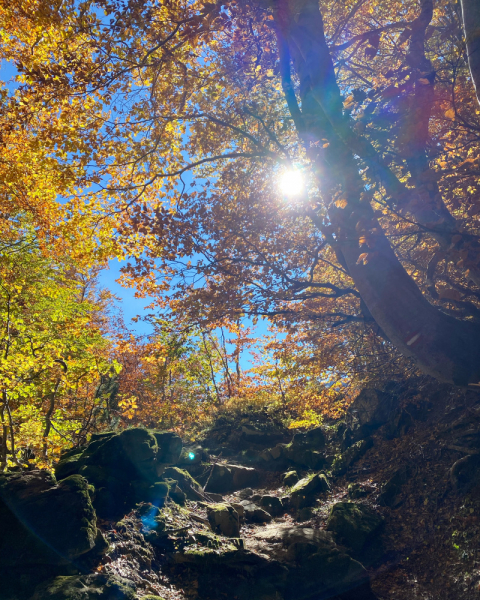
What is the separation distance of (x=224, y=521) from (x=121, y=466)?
8.44ft

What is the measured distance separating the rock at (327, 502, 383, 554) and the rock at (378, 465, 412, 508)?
0.51 m

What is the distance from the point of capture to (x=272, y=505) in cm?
920

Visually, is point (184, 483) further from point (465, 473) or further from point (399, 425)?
point (465, 473)

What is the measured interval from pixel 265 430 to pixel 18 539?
13.1 metres

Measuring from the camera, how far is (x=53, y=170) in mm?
8031

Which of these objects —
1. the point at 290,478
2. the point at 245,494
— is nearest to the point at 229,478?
the point at 245,494

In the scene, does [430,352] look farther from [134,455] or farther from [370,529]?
[134,455]

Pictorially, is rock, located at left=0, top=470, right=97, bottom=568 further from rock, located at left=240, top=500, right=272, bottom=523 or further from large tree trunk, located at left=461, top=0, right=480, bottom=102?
large tree trunk, located at left=461, top=0, right=480, bottom=102

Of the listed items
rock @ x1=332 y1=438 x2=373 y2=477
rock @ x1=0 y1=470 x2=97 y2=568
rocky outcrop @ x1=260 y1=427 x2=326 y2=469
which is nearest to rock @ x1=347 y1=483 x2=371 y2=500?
rock @ x1=332 y1=438 x2=373 y2=477

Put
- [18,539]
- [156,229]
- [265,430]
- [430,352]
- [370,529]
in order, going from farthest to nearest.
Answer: [265,430] → [156,229] → [370,529] → [18,539] → [430,352]

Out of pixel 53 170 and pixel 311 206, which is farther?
pixel 53 170

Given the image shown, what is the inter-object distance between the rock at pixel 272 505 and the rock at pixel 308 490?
15.5 inches

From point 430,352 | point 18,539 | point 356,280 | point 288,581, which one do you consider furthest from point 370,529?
point 18,539

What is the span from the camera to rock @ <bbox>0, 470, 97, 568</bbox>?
179 inches
